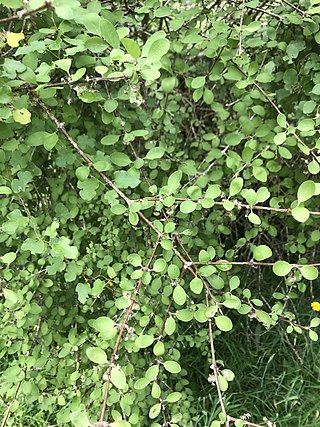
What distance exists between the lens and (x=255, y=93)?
1431mm

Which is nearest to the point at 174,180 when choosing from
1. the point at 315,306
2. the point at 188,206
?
the point at 188,206

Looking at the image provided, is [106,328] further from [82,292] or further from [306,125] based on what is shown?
[306,125]

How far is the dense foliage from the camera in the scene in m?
1.09

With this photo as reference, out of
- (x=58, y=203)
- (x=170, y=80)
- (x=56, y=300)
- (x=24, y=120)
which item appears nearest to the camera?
(x=24, y=120)

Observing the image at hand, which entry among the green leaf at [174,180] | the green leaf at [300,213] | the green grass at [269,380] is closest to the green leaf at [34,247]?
the green leaf at [174,180]

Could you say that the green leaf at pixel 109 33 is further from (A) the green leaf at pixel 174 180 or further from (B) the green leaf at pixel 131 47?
(A) the green leaf at pixel 174 180

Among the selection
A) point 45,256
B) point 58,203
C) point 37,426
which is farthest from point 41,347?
point 37,426

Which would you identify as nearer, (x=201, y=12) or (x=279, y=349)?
(x=201, y=12)

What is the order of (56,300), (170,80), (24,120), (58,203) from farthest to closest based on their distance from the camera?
(56,300) < (58,203) < (170,80) < (24,120)

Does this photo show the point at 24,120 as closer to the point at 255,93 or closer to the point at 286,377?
the point at 255,93

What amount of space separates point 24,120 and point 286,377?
1.56 metres

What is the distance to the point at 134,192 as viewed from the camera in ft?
4.99

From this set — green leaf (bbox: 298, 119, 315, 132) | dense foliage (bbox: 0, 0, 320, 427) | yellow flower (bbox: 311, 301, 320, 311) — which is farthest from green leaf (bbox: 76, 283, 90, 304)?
yellow flower (bbox: 311, 301, 320, 311)

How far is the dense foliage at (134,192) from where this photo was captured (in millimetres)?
1094
